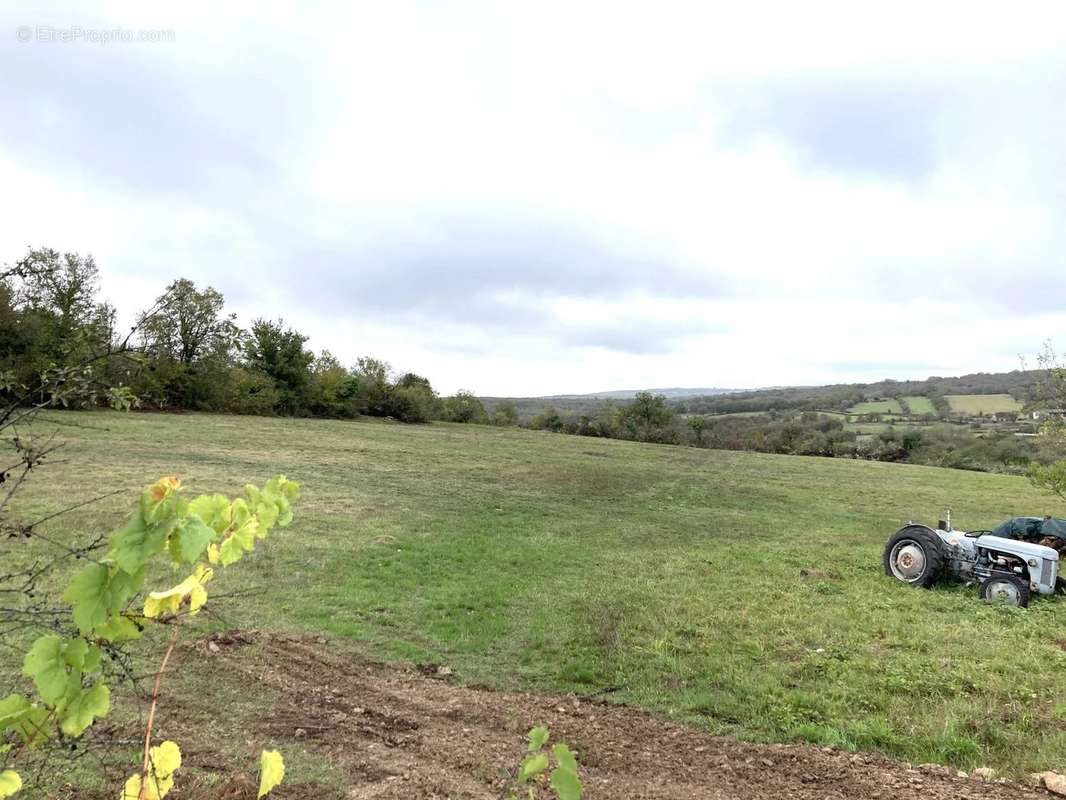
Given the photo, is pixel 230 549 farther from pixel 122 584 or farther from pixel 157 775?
pixel 157 775

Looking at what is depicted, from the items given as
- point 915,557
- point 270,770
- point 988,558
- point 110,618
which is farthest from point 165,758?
point 988,558

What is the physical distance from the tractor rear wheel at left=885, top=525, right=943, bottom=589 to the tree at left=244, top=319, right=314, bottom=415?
4853 cm

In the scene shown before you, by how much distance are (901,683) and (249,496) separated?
6.86 metres

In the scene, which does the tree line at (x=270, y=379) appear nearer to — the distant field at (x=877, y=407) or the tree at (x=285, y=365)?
the tree at (x=285, y=365)

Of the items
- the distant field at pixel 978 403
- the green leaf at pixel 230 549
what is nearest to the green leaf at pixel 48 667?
the green leaf at pixel 230 549

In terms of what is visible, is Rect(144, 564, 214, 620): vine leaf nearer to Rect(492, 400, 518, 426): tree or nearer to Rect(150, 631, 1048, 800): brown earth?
Rect(150, 631, 1048, 800): brown earth

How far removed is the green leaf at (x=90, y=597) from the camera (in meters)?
1.29

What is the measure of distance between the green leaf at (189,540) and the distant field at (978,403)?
77287 millimetres

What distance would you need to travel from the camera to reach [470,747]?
477cm

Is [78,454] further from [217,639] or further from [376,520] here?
[217,639]

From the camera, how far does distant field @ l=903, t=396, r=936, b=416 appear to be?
249 feet

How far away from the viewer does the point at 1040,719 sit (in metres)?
5.44

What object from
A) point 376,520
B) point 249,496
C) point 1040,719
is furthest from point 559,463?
point 249,496

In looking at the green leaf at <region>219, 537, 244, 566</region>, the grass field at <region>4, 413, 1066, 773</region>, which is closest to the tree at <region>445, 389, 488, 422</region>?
the grass field at <region>4, 413, 1066, 773</region>
